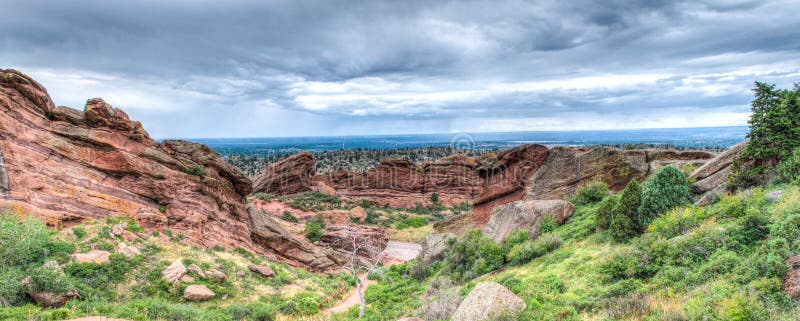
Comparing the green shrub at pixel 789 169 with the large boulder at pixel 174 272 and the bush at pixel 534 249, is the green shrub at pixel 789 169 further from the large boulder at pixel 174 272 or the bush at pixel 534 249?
the large boulder at pixel 174 272

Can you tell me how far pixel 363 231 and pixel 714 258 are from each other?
2680 cm

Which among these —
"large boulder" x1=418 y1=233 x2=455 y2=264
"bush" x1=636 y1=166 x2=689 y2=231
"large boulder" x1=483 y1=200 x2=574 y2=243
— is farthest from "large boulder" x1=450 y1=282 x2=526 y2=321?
"large boulder" x1=418 y1=233 x2=455 y2=264

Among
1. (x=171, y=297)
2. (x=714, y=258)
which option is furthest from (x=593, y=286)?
(x=171, y=297)

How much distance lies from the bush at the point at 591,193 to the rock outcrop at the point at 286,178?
147 feet

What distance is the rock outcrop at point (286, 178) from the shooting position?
56750 millimetres

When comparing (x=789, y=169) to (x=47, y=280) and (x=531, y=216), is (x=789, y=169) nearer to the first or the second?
(x=531, y=216)

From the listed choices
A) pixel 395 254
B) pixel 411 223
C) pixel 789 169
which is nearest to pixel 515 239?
pixel 789 169

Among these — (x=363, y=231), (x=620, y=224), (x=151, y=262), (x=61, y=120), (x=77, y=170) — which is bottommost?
(x=363, y=231)

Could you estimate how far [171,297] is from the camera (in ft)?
52.2

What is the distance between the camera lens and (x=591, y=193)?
21.5 metres

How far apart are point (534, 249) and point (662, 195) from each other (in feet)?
17.3

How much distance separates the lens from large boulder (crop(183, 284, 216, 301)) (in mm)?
16031

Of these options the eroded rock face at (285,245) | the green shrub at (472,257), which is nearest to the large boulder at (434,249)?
the green shrub at (472,257)

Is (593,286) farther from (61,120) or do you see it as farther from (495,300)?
(61,120)
